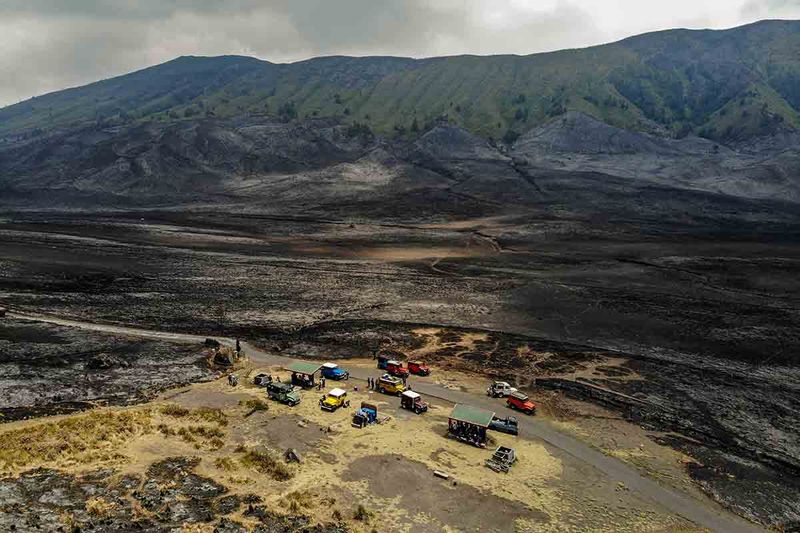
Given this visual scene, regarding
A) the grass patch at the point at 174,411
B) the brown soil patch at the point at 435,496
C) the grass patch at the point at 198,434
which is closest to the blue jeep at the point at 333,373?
Answer: the grass patch at the point at 174,411

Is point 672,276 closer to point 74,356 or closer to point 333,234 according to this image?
point 333,234

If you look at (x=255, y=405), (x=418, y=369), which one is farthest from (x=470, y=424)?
(x=255, y=405)

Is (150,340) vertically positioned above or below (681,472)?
above

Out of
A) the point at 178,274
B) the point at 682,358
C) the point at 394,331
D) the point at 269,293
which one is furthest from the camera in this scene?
the point at 178,274

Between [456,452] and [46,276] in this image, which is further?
[46,276]

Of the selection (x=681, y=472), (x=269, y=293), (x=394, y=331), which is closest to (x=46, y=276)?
(x=269, y=293)

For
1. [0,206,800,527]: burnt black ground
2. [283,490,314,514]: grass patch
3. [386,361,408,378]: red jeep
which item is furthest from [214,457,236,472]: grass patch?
[0,206,800,527]: burnt black ground
